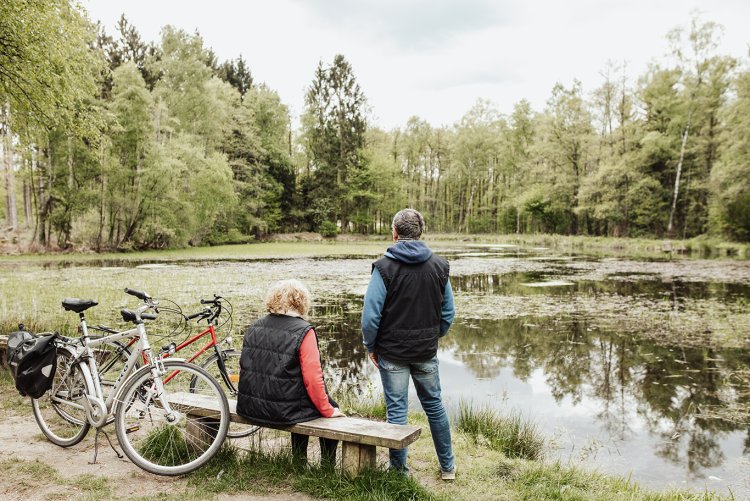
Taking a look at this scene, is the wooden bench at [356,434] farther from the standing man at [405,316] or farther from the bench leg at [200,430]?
the standing man at [405,316]

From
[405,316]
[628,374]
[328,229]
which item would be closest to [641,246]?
[328,229]

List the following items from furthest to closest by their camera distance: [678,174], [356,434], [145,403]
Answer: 1. [678,174]
2. [145,403]
3. [356,434]

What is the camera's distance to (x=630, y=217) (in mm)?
44000

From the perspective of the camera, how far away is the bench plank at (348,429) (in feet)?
10.9

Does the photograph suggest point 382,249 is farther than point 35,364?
Yes

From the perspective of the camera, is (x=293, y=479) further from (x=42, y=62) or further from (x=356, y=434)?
(x=42, y=62)

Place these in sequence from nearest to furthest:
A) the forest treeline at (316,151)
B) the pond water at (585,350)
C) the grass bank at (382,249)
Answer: the pond water at (585,350) < the forest treeline at (316,151) < the grass bank at (382,249)

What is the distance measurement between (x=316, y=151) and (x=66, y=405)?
55.0 meters

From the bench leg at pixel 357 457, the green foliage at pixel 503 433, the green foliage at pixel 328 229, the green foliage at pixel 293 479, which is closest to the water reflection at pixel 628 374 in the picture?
the green foliage at pixel 503 433

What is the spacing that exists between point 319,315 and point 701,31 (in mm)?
40581

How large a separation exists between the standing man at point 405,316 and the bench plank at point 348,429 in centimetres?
29

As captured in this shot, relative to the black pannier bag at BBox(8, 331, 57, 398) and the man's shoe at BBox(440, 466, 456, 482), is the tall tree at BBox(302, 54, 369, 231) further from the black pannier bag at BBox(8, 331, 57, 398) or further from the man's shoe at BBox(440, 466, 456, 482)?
the man's shoe at BBox(440, 466, 456, 482)

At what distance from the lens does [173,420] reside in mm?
3865

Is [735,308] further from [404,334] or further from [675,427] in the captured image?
[404,334]
